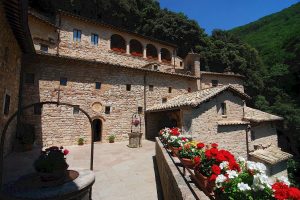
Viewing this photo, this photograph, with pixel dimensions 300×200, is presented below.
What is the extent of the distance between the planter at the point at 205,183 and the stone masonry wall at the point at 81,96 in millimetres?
13570

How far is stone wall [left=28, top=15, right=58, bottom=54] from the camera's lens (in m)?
18.6

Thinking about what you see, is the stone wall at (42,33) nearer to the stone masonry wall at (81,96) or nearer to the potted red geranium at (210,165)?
the stone masonry wall at (81,96)

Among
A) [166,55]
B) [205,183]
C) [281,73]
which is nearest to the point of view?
[205,183]

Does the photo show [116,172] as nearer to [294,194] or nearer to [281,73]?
[294,194]

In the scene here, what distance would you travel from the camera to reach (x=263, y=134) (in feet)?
60.8

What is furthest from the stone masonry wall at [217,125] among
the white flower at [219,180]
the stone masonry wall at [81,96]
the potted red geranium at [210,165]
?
the white flower at [219,180]

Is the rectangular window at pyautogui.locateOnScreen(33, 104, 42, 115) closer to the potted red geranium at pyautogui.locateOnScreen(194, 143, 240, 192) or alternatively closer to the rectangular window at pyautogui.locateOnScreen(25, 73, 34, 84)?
the rectangular window at pyautogui.locateOnScreen(25, 73, 34, 84)

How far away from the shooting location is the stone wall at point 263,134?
17.4 metres

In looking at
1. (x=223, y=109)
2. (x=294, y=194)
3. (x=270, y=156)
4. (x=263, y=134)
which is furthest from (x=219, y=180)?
(x=263, y=134)

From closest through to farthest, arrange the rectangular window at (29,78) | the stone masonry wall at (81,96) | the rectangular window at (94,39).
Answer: the rectangular window at (29,78)
the stone masonry wall at (81,96)
the rectangular window at (94,39)

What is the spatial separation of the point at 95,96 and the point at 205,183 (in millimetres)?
14423

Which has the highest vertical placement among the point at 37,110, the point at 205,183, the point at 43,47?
the point at 43,47

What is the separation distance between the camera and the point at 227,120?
14.0 metres

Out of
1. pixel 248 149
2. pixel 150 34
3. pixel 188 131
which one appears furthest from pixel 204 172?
pixel 150 34
